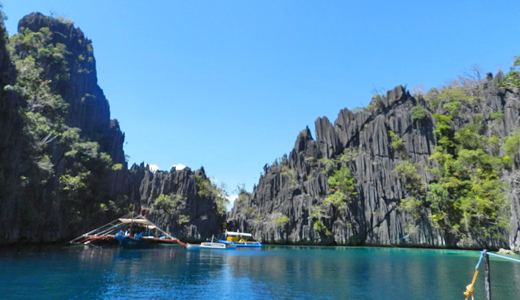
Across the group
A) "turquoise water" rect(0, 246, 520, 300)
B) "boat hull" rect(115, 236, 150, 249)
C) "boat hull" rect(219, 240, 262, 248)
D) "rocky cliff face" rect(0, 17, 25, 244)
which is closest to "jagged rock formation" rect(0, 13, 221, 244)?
"rocky cliff face" rect(0, 17, 25, 244)

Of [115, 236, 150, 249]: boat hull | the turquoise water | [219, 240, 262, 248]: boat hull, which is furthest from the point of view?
[219, 240, 262, 248]: boat hull

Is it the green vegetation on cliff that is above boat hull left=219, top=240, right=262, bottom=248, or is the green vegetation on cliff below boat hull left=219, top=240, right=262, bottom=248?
above

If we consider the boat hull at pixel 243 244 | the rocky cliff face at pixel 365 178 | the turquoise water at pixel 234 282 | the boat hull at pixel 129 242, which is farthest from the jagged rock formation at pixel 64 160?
the turquoise water at pixel 234 282

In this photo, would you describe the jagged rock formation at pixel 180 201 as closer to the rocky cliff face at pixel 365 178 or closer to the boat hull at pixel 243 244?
the rocky cliff face at pixel 365 178

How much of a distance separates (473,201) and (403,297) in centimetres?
4267

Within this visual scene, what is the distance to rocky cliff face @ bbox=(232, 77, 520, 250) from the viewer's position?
55.2m

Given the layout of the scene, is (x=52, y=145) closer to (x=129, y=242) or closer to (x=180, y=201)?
(x=129, y=242)

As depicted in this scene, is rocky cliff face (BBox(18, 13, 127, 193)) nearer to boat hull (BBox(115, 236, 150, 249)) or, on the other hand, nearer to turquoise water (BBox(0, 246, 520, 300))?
boat hull (BBox(115, 236, 150, 249))

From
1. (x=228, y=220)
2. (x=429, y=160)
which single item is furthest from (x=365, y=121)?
(x=228, y=220)

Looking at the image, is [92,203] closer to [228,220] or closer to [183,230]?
[183,230]

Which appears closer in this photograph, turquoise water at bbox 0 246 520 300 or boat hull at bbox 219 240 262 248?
turquoise water at bbox 0 246 520 300

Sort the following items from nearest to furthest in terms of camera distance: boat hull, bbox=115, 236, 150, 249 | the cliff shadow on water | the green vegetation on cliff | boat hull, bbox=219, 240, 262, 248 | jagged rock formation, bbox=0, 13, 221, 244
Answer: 1. jagged rock formation, bbox=0, 13, 221, 244
2. the green vegetation on cliff
3. boat hull, bbox=115, 236, 150, 249
4. the cliff shadow on water
5. boat hull, bbox=219, 240, 262, 248

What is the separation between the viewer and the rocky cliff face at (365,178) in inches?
2172

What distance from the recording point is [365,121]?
70312mm
